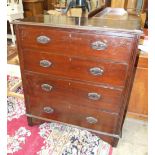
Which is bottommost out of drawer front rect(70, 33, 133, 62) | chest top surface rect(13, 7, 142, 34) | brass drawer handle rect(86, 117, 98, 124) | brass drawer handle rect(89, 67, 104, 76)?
brass drawer handle rect(86, 117, 98, 124)

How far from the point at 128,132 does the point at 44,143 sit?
719mm

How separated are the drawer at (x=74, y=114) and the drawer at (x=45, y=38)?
441 mm

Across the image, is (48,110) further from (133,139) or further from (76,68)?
(133,139)

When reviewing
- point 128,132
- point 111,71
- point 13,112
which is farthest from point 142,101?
point 13,112

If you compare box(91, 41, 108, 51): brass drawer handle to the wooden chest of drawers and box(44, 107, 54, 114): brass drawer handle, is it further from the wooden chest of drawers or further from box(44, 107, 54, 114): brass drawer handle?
box(44, 107, 54, 114): brass drawer handle

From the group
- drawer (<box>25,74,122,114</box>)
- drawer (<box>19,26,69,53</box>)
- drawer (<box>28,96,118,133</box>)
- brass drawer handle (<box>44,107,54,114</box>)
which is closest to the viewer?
drawer (<box>19,26,69,53</box>)

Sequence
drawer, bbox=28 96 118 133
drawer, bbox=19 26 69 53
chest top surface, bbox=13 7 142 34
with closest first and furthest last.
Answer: chest top surface, bbox=13 7 142 34, drawer, bbox=19 26 69 53, drawer, bbox=28 96 118 133

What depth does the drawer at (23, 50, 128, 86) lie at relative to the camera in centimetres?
111

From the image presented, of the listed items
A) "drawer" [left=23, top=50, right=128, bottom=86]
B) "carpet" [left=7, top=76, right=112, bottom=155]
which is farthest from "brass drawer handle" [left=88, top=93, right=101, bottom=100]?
"carpet" [left=7, top=76, right=112, bottom=155]

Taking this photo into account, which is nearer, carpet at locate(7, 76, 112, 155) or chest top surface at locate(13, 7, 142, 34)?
chest top surface at locate(13, 7, 142, 34)

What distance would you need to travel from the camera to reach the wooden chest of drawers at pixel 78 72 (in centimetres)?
104

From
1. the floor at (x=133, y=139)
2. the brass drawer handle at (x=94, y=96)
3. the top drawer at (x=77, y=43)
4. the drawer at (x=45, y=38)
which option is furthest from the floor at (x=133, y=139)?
the drawer at (x=45, y=38)

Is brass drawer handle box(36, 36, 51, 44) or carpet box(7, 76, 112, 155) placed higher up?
brass drawer handle box(36, 36, 51, 44)

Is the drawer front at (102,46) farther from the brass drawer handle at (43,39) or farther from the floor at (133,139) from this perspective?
the floor at (133,139)
